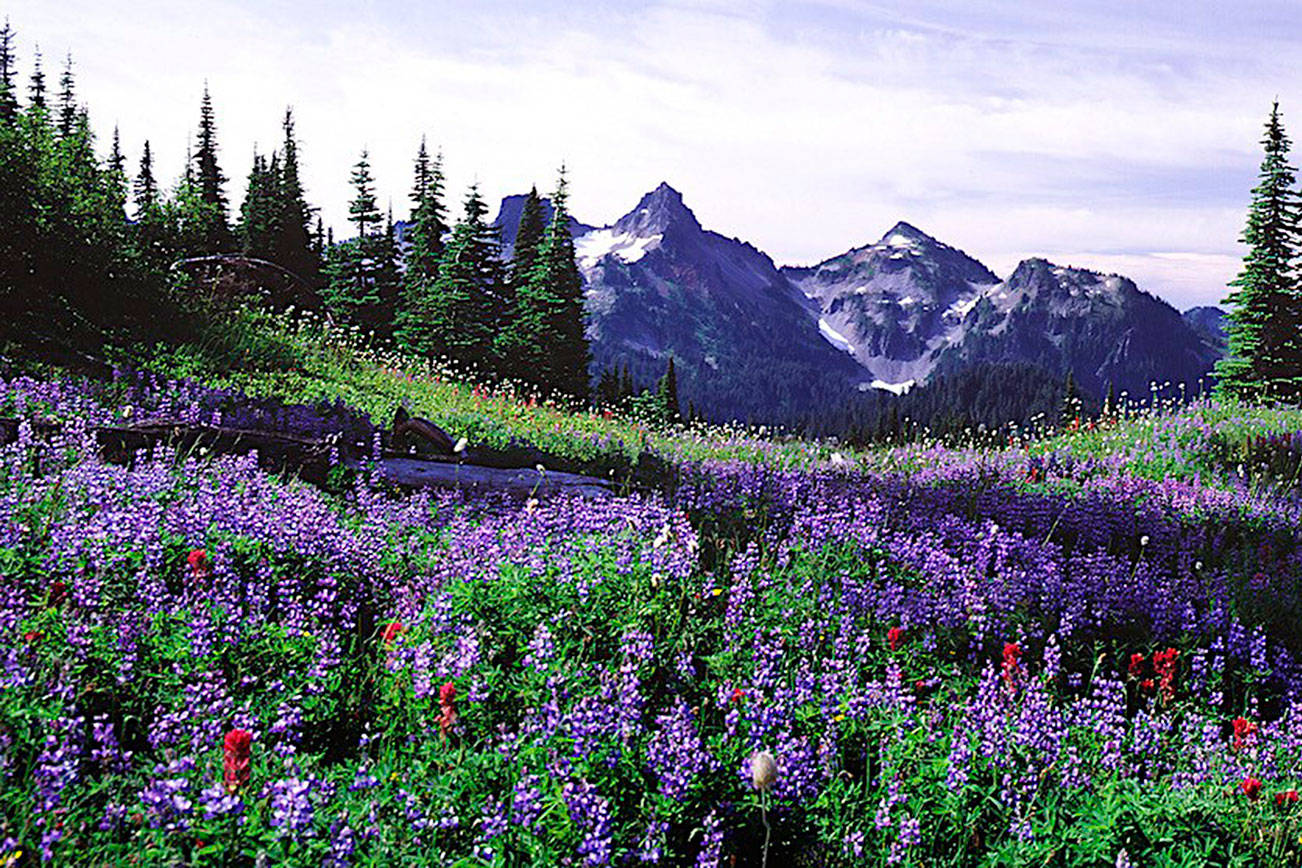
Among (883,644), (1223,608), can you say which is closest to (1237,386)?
(1223,608)

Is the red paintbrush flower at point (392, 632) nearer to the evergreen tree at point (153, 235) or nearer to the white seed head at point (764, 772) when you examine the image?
the white seed head at point (764, 772)

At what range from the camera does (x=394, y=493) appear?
24.8ft

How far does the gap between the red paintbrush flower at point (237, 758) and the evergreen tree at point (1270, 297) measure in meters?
36.3

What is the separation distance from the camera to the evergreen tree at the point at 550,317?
128 ft

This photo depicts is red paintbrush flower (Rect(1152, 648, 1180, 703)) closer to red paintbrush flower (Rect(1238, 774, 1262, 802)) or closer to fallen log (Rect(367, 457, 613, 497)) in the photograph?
red paintbrush flower (Rect(1238, 774, 1262, 802))

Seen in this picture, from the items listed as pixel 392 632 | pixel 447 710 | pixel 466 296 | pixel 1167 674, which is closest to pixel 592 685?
pixel 447 710

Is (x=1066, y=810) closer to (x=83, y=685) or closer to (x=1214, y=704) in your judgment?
(x=1214, y=704)

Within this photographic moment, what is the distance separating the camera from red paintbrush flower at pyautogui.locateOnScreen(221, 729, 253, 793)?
2.95 meters

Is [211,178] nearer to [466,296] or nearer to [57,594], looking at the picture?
[466,296]

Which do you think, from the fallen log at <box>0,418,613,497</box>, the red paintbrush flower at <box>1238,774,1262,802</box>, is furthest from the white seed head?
the fallen log at <box>0,418,613,497</box>

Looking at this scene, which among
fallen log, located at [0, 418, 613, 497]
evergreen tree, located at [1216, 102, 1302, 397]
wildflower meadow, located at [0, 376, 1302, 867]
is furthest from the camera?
evergreen tree, located at [1216, 102, 1302, 397]

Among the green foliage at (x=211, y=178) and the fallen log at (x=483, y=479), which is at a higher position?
the green foliage at (x=211, y=178)

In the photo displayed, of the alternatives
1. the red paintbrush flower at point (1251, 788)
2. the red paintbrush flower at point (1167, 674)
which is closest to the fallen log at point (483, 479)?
the red paintbrush flower at point (1167, 674)

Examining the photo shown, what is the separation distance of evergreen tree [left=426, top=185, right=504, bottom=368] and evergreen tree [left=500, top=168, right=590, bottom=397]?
51.6 inches
